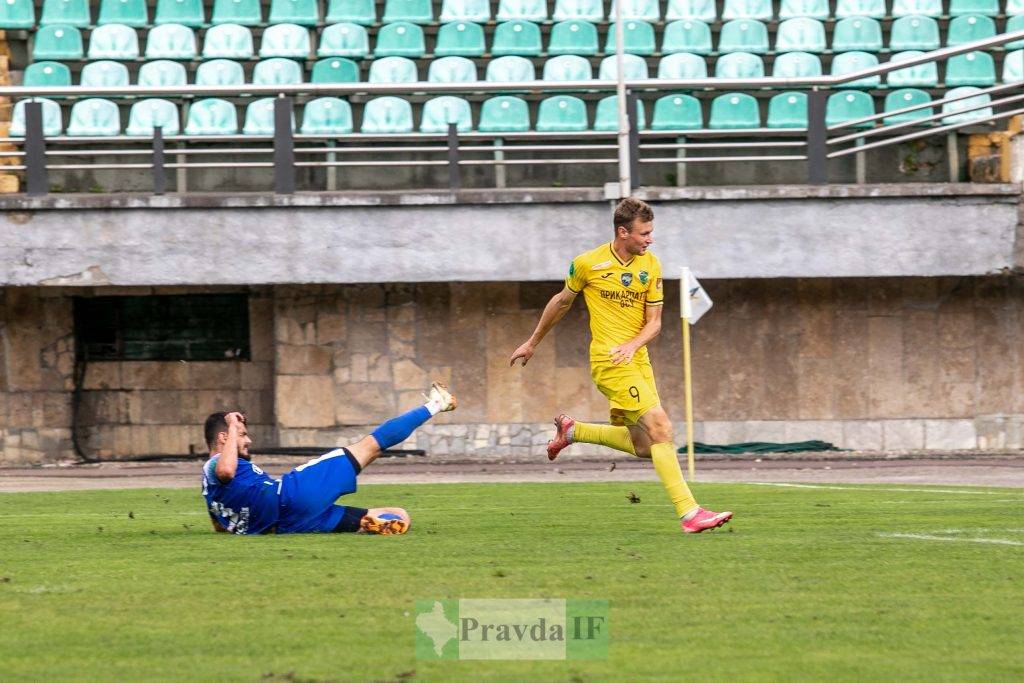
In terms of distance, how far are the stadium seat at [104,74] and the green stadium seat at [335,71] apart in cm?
272

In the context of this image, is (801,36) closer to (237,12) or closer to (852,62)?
(852,62)

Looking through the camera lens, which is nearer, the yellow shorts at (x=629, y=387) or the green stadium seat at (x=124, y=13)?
the yellow shorts at (x=629, y=387)

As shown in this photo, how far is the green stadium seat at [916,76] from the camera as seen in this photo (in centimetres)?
2169

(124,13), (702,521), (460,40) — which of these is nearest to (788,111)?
(460,40)

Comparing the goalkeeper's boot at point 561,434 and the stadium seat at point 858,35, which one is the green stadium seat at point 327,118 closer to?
the stadium seat at point 858,35

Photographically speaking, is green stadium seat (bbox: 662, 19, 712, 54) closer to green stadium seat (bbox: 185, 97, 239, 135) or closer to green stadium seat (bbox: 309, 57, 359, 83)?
green stadium seat (bbox: 309, 57, 359, 83)

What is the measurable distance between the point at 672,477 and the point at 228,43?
48.6ft

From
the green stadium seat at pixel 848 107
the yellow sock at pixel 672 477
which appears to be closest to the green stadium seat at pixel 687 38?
the green stadium seat at pixel 848 107

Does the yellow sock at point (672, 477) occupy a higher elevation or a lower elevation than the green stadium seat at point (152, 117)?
lower

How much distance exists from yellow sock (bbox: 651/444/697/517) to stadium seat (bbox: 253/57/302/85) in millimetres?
13530

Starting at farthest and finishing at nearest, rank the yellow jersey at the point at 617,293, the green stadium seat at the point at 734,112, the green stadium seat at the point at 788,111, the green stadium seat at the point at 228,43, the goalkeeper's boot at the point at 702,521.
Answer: the green stadium seat at the point at 228,43
the green stadium seat at the point at 734,112
the green stadium seat at the point at 788,111
the yellow jersey at the point at 617,293
the goalkeeper's boot at the point at 702,521

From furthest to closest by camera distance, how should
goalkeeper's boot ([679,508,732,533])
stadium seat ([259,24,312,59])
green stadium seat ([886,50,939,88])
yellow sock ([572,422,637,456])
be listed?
stadium seat ([259,24,312,59]) → green stadium seat ([886,50,939,88]) → yellow sock ([572,422,637,456]) → goalkeeper's boot ([679,508,732,533])

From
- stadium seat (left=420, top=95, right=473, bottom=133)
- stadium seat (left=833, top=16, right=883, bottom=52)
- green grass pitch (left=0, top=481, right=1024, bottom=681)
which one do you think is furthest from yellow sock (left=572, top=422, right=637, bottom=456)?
stadium seat (left=833, top=16, right=883, bottom=52)

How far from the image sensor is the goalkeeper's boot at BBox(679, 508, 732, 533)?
345 inches
